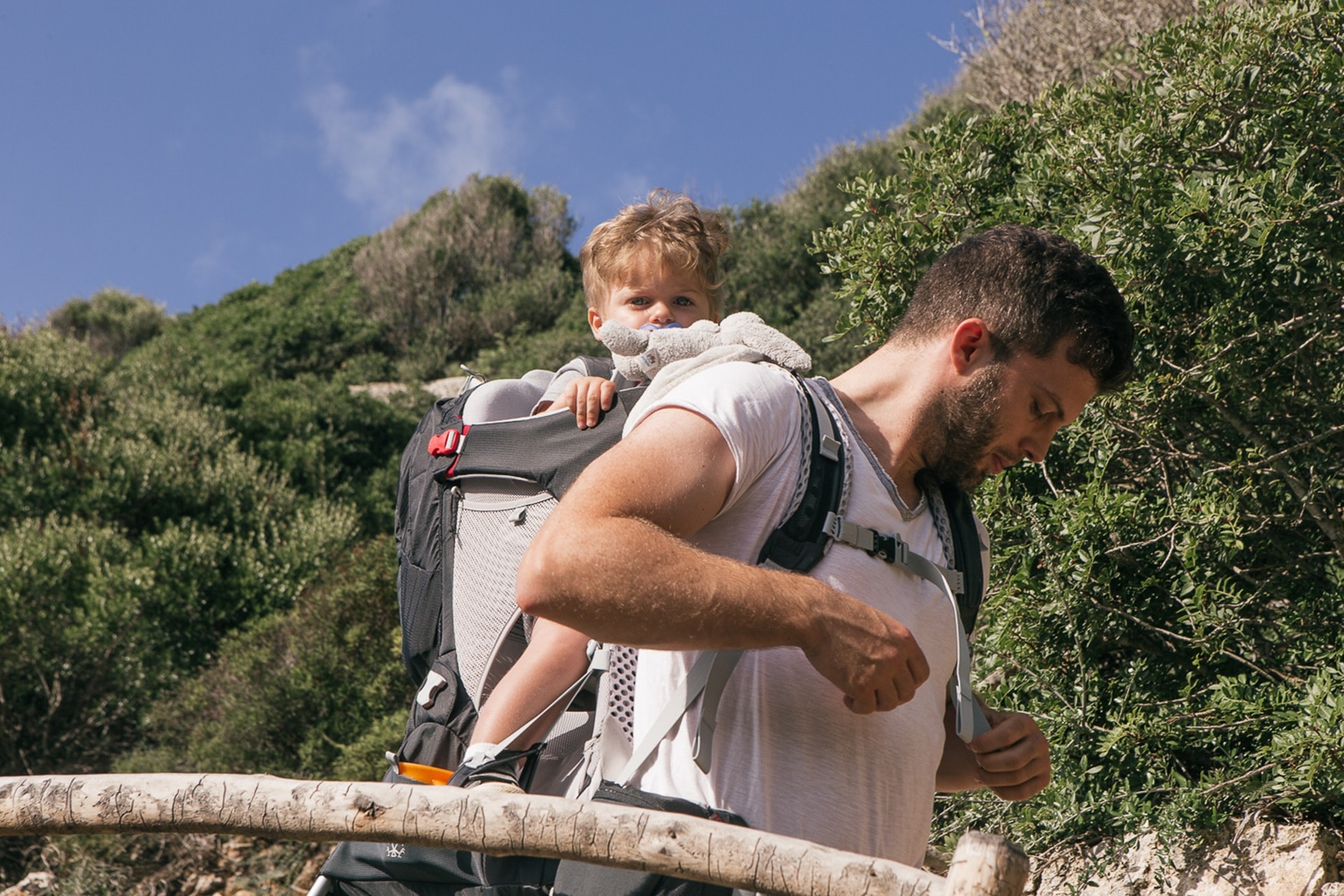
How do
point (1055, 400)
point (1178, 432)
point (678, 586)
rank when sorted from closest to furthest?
point (678, 586) < point (1055, 400) < point (1178, 432)

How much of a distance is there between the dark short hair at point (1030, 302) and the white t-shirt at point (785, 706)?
33cm

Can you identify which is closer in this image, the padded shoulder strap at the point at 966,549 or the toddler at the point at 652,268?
the padded shoulder strap at the point at 966,549

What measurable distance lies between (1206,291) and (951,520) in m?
2.41

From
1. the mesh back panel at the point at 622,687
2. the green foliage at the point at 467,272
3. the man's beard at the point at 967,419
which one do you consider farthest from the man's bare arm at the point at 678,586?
the green foliage at the point at 467,272

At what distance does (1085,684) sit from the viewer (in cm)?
410

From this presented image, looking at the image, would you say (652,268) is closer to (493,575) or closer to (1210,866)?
(493,575)

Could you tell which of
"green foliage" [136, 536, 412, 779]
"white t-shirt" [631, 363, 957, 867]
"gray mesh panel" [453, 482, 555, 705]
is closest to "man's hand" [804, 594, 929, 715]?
"white t-shirt" [631, 363, 957, 867]

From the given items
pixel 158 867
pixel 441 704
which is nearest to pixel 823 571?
pixel 441 704

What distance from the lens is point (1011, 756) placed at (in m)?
2.15

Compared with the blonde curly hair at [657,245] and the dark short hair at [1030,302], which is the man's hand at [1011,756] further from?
the blonde curly hair at [657,245]

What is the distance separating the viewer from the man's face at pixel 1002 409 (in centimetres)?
205

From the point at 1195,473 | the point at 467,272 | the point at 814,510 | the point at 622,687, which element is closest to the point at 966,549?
the point at 814,510

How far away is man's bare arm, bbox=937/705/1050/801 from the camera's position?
2148 mm

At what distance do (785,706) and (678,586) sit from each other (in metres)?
0.34
